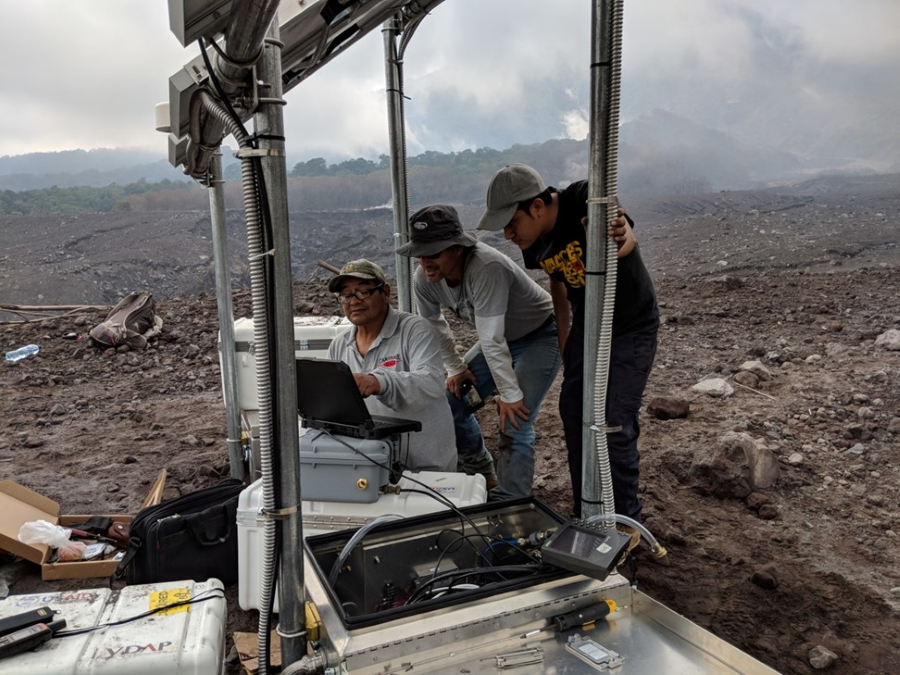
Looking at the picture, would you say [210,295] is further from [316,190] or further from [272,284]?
[316,190]

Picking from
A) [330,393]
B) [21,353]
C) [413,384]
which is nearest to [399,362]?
[413,384]

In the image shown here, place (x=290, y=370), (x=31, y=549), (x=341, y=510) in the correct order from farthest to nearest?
(x=31, y=549)
(x=341, y=510)
(x=290, y=370)

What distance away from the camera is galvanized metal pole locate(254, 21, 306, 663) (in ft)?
5.15

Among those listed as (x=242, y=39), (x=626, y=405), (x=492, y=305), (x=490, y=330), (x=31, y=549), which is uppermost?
(x=242, y=39)

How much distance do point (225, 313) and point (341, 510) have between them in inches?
76.2

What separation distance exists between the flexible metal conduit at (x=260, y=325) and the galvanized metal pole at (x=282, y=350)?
2 centimetres

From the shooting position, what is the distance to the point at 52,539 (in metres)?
3.39

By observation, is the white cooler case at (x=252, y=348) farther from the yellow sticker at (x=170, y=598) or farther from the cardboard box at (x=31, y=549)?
the yellow sticker at (x=170, y=598)

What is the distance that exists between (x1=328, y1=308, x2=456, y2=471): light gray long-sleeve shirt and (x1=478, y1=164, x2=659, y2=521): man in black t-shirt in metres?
0.54

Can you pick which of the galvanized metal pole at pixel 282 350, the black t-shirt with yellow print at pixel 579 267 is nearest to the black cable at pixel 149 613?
the galvanized metal pole at pixel 282 350

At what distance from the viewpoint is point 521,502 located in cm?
223

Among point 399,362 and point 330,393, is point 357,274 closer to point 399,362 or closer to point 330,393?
point 399,362

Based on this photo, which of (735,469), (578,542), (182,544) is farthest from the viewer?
(735,469)

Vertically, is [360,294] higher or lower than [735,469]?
higher
